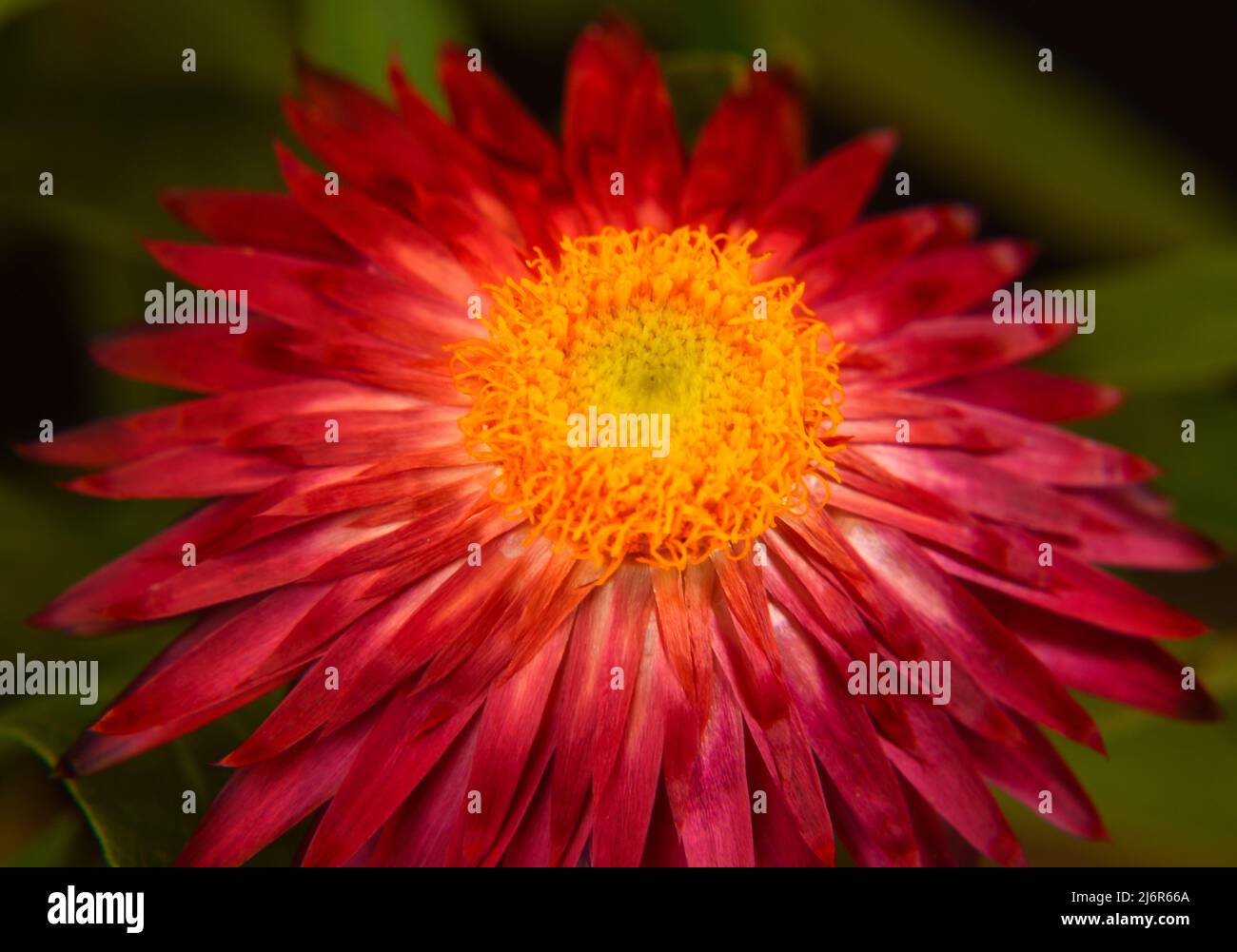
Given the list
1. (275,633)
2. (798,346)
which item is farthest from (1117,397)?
(275,633)

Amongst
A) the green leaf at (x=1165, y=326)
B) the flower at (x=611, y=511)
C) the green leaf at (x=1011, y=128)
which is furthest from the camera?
the green leaf at (x=1011, y=128)

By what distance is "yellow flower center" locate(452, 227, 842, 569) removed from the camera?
153cm

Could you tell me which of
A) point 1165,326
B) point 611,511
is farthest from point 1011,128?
point 611,511

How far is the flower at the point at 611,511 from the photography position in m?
1.45

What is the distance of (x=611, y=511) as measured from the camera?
1.52 metres

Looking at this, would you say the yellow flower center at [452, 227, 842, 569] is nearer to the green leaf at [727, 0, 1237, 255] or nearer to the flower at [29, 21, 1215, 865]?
the flower at [29, 21, 1215, 865]

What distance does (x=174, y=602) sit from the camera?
1.46 m

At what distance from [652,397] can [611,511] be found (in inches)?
7.3

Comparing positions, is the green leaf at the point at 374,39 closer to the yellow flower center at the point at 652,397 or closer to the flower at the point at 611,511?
the flower at the point at 611,511

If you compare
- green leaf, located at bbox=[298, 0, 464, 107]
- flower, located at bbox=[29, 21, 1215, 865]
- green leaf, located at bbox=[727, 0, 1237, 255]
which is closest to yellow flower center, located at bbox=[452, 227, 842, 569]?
flower, located at bbox=[29, 21, 1215, 865]

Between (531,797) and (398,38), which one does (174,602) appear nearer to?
(531,797)

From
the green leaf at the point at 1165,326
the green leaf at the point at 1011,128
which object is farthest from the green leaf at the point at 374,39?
the green leaf at the point at 1165,326
